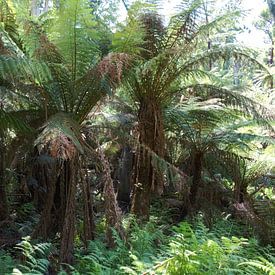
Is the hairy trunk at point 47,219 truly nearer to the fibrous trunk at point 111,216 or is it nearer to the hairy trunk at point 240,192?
the fibrous trunk at point 111,216

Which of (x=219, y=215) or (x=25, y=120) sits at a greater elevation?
(x=25, y=120)

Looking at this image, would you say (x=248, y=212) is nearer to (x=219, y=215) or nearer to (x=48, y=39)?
(x=219, y=215)

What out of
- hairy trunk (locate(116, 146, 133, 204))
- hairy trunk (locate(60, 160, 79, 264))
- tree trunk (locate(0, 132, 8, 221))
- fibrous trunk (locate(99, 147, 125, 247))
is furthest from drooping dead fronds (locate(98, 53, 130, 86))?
hairy trunk (locate(116, 146, 133, 204))

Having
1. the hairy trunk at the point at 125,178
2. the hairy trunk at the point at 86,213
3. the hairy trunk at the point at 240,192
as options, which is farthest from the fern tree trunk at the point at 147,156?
the hairy trunk at the point at 240,192

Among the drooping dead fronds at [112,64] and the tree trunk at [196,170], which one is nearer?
the drooping dead fronds at [112,64]

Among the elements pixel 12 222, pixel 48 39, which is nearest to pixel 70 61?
pixel 48 39

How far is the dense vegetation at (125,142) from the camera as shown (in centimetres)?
371

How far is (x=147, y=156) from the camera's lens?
5230mm

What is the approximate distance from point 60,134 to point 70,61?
4.06ft

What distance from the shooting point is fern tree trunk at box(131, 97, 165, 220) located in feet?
17.3

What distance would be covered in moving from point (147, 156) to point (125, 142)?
1.30 ft

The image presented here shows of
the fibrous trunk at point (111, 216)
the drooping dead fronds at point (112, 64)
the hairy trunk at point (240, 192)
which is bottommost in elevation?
the hairy trunk at point (240, 192)

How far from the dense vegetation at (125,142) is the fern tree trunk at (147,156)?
16mm

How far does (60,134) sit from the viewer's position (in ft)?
11.2
